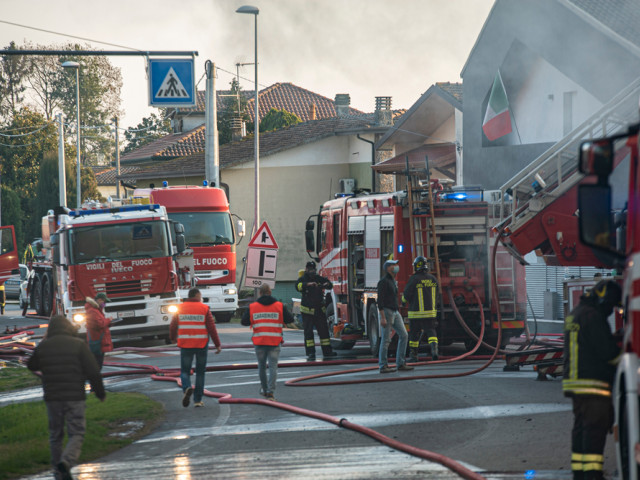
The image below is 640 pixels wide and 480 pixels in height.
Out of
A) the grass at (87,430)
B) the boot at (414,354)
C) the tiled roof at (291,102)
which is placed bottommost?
the grass at (87,430)

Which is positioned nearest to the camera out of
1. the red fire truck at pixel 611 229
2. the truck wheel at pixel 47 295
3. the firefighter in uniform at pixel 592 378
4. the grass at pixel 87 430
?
the red fire truck at pixel 611 229

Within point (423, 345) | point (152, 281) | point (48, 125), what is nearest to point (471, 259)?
point (423, 345)

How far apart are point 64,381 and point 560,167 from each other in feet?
24.3

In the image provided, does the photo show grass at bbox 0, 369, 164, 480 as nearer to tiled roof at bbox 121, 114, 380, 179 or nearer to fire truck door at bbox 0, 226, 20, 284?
fire truck door at bbox 0, 226, 20, 284

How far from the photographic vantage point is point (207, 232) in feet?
84.0

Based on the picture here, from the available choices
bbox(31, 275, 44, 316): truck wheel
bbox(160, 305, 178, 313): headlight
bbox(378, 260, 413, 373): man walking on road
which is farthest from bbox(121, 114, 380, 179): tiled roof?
bbox(378, 260, 413, 373): man walking on road

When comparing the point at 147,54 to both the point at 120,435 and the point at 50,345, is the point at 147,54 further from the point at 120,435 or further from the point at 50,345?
the point at 50,345

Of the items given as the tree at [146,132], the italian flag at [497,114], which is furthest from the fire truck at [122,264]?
the tree at [146,132]

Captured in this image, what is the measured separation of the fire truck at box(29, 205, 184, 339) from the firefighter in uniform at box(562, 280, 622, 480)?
1446cm

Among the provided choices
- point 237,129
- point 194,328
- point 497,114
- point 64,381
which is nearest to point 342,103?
point 237,129

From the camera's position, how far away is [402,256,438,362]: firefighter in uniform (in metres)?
16.0

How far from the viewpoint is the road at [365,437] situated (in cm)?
862

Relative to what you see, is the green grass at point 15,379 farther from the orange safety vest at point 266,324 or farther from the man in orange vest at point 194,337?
the orange safety vest at point 266,324

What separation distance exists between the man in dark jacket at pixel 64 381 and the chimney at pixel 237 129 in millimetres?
43399
